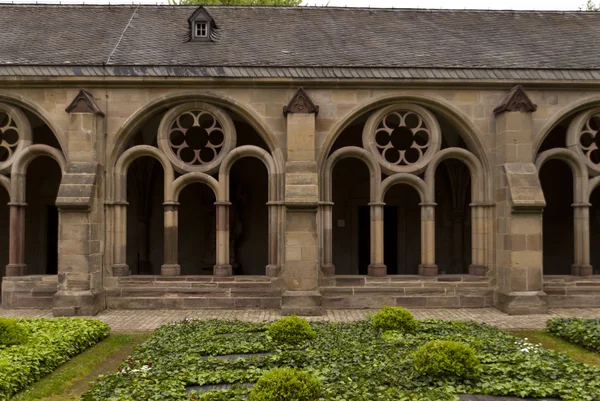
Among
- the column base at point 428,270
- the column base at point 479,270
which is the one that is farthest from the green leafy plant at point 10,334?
the column base at point 479,270

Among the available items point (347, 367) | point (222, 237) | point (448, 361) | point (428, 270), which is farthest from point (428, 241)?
point (448, 361)

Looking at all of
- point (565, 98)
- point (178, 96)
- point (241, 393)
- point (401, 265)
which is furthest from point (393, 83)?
point (241, 393)

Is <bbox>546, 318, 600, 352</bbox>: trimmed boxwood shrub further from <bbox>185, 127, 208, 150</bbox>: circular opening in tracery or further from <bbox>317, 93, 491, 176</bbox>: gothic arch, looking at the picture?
<bbox>185, 127, 208, 150</bbox>: circular opening in tracery

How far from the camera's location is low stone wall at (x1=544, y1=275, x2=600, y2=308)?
1292 centimetres

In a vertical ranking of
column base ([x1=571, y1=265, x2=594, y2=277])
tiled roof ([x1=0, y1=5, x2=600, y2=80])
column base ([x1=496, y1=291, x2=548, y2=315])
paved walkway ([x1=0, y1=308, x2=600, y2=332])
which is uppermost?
tiled roof ([x1=0, y1=5, x2=600, y2=80])

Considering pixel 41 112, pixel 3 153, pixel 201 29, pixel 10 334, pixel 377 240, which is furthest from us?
pixel 201 29

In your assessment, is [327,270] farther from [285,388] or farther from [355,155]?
[285,388]

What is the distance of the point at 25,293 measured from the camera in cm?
1266

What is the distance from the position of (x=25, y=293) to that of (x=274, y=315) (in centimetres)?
570

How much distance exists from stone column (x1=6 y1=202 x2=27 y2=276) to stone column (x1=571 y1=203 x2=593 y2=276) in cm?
1281

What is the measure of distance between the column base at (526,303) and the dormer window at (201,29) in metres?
9.80

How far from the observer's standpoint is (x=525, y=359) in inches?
305

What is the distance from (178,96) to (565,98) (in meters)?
8.86

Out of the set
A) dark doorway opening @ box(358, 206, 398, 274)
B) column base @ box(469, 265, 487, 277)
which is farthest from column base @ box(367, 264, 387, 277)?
dark doorway opening @ box(358, 206, 398, 274)
